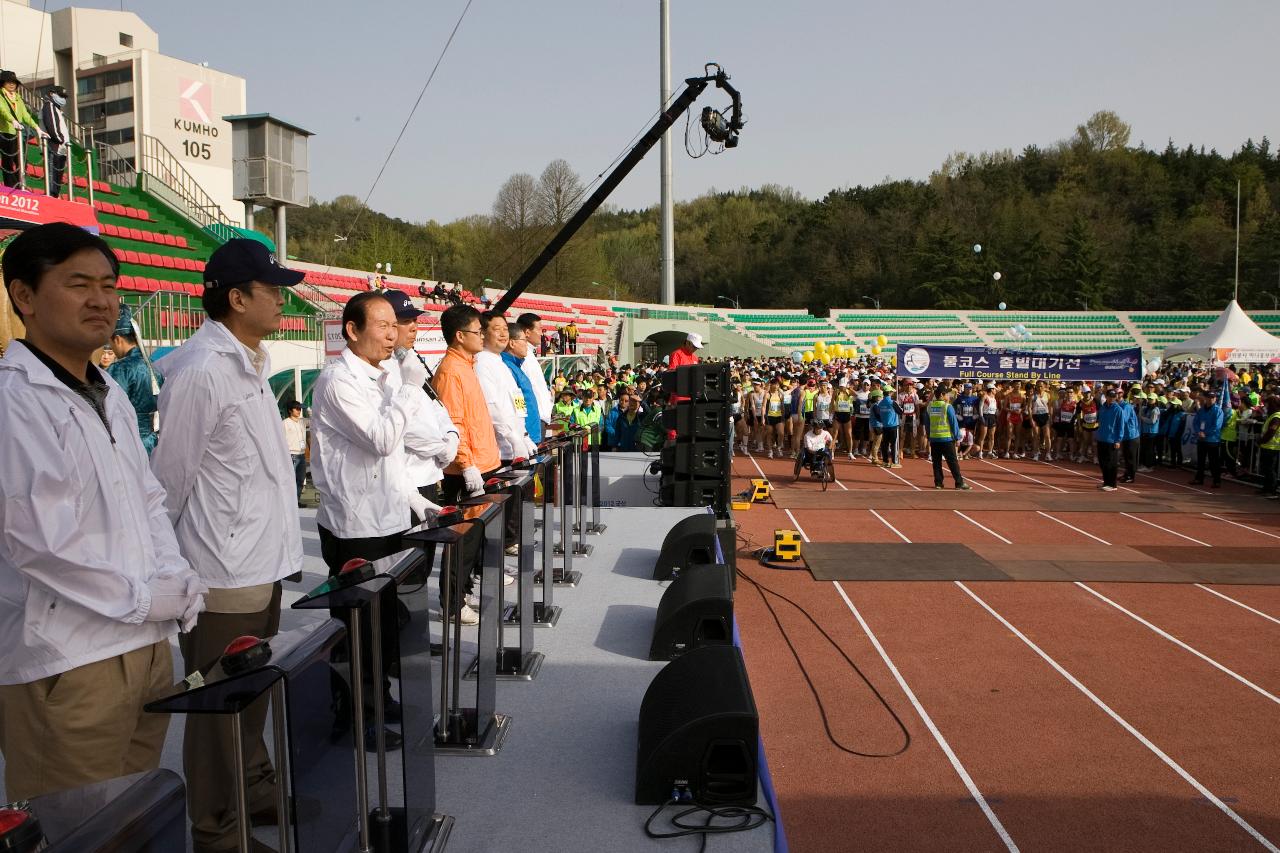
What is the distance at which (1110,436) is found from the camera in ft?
53.2

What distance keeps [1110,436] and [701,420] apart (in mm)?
9998

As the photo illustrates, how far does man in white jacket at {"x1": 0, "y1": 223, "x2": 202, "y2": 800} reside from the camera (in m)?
2.14

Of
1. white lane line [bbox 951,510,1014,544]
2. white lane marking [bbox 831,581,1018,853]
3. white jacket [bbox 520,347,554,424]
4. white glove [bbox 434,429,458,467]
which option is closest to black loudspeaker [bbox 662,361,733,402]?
white jacket [bbox 520,347,554,424]

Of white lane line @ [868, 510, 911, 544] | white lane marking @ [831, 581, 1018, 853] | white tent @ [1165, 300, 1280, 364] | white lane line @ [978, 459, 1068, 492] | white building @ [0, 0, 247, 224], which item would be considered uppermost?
white building @ [0, 0, 247, 224]

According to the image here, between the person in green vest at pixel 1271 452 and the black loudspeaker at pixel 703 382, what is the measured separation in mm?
10457

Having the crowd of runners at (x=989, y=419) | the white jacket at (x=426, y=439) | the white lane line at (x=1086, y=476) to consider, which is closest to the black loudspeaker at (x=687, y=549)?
the white jacket at (x=426, y=439)

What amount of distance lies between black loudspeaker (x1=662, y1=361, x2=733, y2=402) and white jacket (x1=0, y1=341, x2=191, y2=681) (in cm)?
712

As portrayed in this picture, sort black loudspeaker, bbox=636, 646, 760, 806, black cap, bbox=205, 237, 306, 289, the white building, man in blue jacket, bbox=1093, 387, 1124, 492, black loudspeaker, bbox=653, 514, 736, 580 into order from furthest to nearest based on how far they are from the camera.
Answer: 1. the white building
2. man in blue jacket, bbox=1093, 387, 1124, 492
3. black loudspeaker, bbox=653, 514, 736, 580
4. black loudspeaker, bbox=636, 646, 760, 806
5. black cap, bbox=205, 237, 306, 289

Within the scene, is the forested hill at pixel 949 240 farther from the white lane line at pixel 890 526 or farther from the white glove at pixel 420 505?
the white glove at pixel 420 505

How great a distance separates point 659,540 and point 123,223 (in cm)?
1787

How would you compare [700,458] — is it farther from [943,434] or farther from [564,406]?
[943,434]

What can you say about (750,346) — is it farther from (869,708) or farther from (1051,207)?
(869,708)

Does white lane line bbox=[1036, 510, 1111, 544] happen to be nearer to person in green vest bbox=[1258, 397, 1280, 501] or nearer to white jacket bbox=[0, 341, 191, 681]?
person in green vest bbox=[1258, 397, 1280, 501]

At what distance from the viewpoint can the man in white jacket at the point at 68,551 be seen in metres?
2.14
